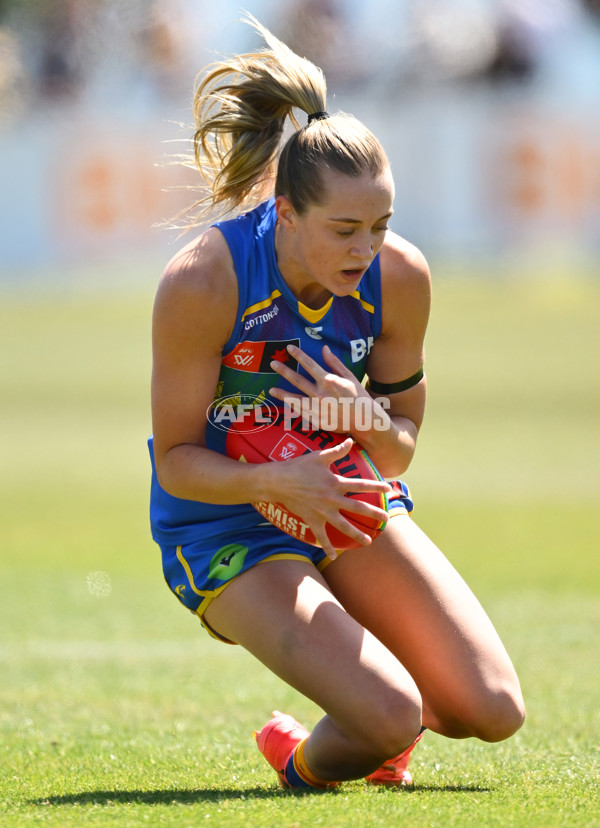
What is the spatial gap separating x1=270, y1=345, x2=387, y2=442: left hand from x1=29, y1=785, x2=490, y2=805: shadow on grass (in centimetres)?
115

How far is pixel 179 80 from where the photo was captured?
1177 inches

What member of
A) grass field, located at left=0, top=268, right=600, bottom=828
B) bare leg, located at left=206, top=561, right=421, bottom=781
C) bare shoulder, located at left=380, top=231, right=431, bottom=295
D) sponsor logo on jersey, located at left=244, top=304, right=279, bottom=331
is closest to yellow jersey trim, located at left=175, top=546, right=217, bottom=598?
bare leg, located at left=206, top=561, right=421, bottom=781

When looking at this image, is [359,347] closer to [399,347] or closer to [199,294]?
[399,347]

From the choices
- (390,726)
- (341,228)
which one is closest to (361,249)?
(341,228)

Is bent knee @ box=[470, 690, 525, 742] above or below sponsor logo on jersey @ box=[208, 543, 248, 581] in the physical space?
below

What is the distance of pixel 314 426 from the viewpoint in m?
4.00

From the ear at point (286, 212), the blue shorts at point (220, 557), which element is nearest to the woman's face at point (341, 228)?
the ear at point (286, 212)

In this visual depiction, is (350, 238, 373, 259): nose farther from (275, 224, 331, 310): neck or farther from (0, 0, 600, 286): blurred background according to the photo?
(0, 0, 600, 286): blurred background

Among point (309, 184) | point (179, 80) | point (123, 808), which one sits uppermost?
point (309, 184)

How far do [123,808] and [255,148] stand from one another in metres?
2.16

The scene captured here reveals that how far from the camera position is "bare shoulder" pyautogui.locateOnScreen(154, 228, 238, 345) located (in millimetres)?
3885

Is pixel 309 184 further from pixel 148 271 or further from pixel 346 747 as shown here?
pixel 148 271

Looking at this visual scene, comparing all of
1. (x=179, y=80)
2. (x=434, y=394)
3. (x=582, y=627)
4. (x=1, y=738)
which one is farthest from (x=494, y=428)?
(x=179, y=80)

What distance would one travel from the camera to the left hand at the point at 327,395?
3.90 meters
